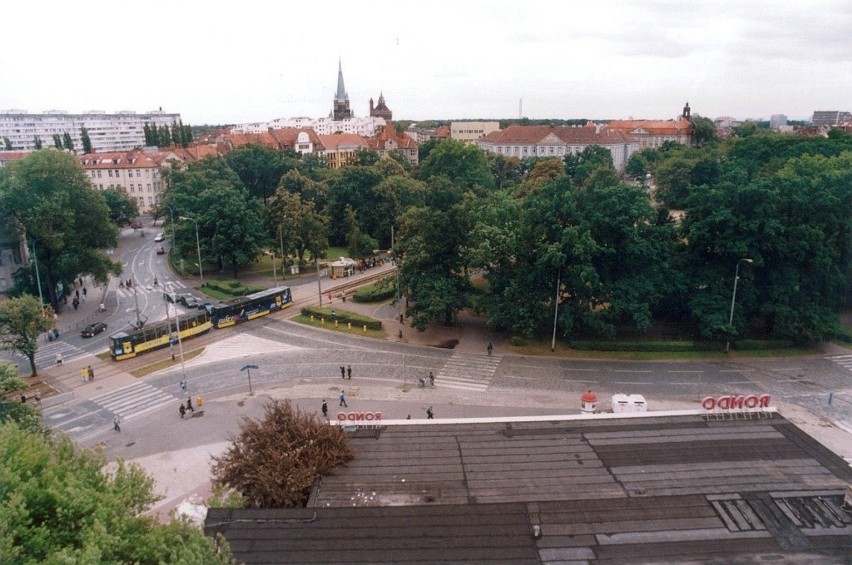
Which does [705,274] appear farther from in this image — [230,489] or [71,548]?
[71,548]

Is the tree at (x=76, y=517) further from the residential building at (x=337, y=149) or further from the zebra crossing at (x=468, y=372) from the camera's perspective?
the residential building at (x=337, y=149)

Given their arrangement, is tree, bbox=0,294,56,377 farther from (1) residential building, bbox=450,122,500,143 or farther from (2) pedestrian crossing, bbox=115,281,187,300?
(1) residential building, bbox=450,122,500,143

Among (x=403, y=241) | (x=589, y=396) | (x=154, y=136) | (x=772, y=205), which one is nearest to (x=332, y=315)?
(x=403, y=241)

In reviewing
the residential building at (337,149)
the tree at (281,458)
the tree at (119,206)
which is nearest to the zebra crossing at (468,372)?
the tree at (281,458)

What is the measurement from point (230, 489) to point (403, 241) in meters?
24.9

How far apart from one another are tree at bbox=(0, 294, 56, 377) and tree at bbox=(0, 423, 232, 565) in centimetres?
1935

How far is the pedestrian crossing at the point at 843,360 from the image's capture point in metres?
34.5

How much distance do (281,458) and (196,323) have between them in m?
24.2

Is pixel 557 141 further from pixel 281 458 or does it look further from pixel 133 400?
pixel 281 458

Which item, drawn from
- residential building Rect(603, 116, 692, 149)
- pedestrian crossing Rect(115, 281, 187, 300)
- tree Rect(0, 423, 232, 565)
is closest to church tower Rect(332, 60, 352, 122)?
residential building Rect(603, 116, 692, 149)

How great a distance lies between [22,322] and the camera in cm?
3162

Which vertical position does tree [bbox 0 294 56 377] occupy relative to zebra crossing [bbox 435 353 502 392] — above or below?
above

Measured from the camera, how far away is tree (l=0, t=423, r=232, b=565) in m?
12.0

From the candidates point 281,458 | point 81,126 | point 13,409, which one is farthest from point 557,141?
point 13,409
